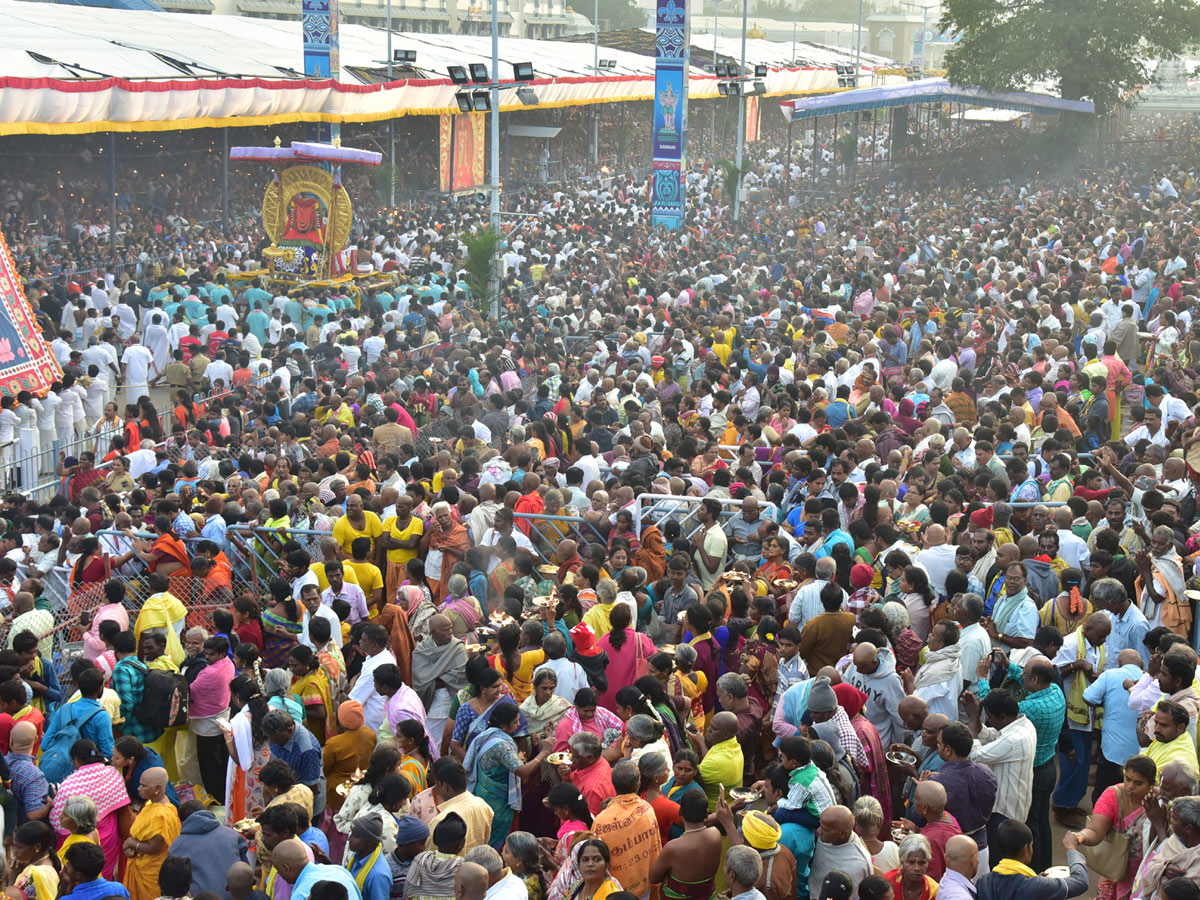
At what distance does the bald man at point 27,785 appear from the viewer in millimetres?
6102

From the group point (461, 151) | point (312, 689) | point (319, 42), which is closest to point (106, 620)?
point (312, 689)

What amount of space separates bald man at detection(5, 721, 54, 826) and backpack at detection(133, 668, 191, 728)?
69 centimetres

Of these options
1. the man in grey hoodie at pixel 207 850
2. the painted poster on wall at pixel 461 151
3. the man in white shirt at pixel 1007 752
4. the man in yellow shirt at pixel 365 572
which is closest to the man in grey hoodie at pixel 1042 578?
the man in white shirt at pixel 1007 752

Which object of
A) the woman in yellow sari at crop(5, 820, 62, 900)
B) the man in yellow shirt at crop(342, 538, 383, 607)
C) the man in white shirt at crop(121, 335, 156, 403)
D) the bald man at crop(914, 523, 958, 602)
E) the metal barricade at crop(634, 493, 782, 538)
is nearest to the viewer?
the woman in yellow sari at crop(5, 820, 62, 900)

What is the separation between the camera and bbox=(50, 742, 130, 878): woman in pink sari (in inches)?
233

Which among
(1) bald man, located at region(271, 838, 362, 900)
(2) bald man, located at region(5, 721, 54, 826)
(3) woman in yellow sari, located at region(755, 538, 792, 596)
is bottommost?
(2) bald man, located at region(5, 721, 54, 826)

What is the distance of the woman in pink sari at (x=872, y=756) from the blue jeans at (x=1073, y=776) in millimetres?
1486

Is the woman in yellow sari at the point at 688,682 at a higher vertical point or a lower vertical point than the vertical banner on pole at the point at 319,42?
lower

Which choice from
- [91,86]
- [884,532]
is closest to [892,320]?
[884,532]

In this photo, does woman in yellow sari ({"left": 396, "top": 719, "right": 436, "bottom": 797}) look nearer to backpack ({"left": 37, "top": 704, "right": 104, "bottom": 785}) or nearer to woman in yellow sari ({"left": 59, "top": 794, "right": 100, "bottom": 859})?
woman in yellow sari ({"left": 59, "top": 794, "right": 100, "bottom": 859})

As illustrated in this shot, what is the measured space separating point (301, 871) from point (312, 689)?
186 centimetres

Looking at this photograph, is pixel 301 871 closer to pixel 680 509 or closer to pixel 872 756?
pixel 872 756

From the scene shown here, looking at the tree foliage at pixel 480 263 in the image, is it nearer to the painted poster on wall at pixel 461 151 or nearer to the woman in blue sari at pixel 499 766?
the woman in blue sari at pixel 499 766

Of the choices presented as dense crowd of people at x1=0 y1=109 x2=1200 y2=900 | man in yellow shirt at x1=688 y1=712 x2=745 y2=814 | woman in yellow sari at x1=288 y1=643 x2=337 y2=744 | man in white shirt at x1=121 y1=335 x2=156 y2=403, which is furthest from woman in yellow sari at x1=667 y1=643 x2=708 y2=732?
man in white shirt at x1=121 y1=335 x2=156 y2=403
